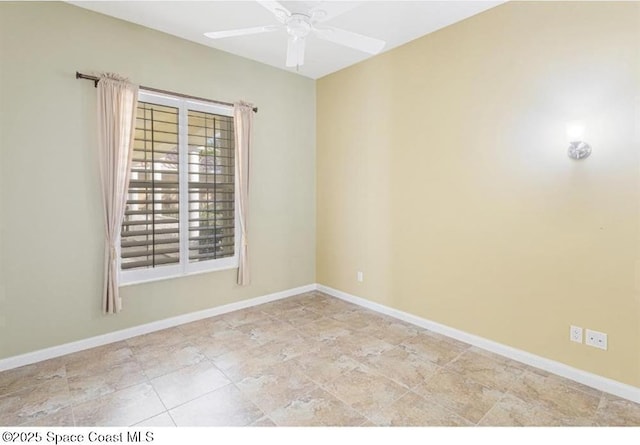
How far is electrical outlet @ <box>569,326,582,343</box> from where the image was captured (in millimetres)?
2502

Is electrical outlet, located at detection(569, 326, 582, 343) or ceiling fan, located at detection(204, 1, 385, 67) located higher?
ceiling fan, located at detection(204, 1, 385, 67)

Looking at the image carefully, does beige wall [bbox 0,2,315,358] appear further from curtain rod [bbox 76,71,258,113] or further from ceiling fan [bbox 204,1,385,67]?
ceiling fan [bbox 204,1,385,67]

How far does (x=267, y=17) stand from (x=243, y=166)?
1.52 m

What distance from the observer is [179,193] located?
3498 mm

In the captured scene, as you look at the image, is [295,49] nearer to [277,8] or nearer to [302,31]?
[302,31]

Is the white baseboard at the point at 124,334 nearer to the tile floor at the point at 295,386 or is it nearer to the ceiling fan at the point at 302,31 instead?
the tile floor at the point at 295,386

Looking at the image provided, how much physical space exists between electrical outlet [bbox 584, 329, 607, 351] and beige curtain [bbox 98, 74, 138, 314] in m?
3.86

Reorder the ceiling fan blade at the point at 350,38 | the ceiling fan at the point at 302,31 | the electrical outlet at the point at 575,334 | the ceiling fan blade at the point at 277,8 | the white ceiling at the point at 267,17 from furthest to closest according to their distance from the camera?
the white ceiling at the point at 267,17 → the electrical outlet at the point at 575,334 → the ceiling fan blade at the point at 350,38 → the ceiling fan at the point at 302,31 → the ceiling fan blade at the point at 277,8

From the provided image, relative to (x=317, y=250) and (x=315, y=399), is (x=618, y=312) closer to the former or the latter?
(x=315, y=399)

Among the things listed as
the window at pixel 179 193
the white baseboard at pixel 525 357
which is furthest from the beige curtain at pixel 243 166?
the white baseboard at pixel 525 357

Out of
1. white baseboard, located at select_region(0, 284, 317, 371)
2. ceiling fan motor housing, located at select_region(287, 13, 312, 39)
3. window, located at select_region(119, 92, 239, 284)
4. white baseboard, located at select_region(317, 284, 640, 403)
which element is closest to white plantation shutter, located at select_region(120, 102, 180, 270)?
window, located at select_region(119, 92, 239, 284)

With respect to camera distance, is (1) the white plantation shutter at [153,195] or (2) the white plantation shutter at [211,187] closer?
(1) the white plantation shutter at [153,195]

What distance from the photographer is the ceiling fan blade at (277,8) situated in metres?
2.08

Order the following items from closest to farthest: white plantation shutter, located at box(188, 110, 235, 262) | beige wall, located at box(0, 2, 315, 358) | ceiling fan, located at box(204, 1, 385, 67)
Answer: ceiling fan, located at box(204, 1, 385, 67) < beige wall, located at box(0, 2, 315, 358) < white plantation shutter, located at box(188, 110, 235, 262)
